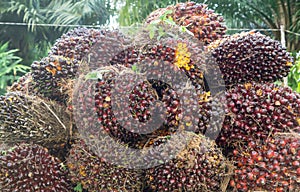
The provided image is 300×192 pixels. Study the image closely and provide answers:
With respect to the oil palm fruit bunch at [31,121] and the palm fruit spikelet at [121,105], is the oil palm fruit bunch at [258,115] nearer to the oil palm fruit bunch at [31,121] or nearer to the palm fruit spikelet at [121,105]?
the palm fruit spikelet at [121,105]

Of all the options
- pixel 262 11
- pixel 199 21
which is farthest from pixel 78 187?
pixel 262 11

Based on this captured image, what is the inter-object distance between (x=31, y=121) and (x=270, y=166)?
589mm

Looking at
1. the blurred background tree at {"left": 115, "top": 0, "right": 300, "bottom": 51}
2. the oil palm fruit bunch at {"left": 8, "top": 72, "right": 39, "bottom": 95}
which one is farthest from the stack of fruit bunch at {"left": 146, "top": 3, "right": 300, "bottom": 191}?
the blurred background tree at {"left": 115, "top": 0, "right": 300, "bottom": 51}

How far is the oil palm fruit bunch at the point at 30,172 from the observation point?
86 centimetres

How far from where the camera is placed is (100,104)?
838 mm

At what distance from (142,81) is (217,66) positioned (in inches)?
8.8

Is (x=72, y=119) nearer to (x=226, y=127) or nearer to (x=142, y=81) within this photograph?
(x=142, y=81)

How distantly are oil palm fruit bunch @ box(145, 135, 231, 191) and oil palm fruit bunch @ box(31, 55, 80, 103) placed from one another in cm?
35

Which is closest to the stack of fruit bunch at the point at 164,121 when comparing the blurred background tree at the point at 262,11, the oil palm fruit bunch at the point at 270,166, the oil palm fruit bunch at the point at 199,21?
the oil palm fruit bunch at the point at 270,166

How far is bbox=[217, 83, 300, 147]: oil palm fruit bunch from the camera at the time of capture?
0.85 meters

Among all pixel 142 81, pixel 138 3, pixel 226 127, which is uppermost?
pixel 138 3

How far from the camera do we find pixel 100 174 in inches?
32.8

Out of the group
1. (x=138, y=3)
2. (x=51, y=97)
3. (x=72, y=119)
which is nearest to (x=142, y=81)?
(x=72, y=119)

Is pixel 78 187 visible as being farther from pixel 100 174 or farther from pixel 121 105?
pixel 121 105
